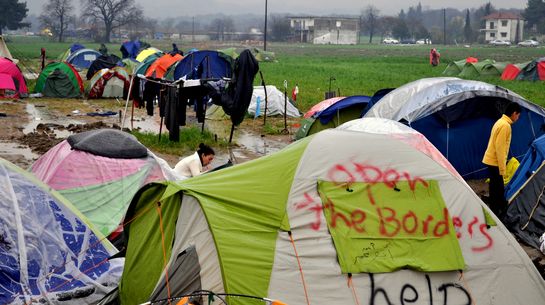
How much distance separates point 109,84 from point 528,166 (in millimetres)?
18955

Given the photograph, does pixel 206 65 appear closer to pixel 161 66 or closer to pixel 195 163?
pixel 161 66

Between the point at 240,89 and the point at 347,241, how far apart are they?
878cm

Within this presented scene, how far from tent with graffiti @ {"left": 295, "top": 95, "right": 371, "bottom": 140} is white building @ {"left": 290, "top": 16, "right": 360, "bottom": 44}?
108105 millimetres

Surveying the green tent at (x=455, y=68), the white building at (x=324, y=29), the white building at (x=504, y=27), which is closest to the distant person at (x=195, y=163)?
the green tent at (x=455, y=68)

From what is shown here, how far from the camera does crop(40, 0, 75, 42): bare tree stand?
107312 mm

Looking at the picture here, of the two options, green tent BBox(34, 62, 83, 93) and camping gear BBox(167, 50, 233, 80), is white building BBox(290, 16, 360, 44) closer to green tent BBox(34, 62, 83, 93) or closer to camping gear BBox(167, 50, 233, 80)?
green tent BBox(34, 62, 83, 93)

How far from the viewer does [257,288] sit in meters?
6.12

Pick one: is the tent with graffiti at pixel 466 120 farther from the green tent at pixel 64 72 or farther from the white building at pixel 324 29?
the white building at pixel 324 29

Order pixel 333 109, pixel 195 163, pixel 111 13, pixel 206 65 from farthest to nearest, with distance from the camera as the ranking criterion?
pixel 111 13
pixel 206 65
pixel 333 109
pixel 195 163

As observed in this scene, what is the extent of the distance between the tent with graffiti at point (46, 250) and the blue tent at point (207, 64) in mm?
14343

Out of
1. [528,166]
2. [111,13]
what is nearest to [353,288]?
[528,166]

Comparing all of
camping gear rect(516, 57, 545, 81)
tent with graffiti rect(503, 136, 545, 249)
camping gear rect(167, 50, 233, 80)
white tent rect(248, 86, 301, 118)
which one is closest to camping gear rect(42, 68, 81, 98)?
camping gear rect(167, 50, 233, 80)

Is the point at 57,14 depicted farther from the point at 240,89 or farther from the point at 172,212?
the point at 172,212

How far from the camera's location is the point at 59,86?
2681 centimetres
